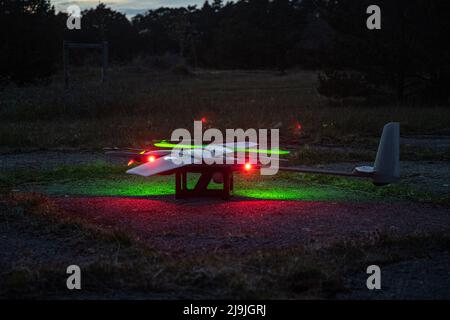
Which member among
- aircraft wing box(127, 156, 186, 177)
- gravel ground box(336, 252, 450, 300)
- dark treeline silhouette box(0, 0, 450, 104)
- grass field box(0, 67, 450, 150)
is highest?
dark treeline silhouette box(0, 0, 450, 104)

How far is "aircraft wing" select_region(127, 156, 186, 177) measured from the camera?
302 inches

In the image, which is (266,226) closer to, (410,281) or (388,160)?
(388,160)

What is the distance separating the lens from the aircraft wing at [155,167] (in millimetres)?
7668

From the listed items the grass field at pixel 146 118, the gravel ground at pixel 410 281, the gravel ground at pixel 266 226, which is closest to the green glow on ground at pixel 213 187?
the gravel ground at pixel 266 226

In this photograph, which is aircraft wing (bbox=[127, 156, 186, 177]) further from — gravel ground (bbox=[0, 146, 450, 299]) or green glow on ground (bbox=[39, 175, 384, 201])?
green glow on ground (bbox=[39, 175, 384, 201])

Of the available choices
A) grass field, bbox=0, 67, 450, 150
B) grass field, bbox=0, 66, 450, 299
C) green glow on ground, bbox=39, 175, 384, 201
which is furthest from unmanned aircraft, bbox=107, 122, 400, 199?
grass field, bbox=0, 67, 450, 150

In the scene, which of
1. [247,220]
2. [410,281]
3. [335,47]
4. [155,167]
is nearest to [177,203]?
[155,167]

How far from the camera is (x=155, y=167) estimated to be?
788 cm

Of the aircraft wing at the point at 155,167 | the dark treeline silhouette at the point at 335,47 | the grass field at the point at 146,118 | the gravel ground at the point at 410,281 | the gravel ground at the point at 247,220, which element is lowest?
the gravel ground at the point at 410,281

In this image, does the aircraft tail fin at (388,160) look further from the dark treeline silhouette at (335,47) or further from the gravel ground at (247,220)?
the dark treeline silhouette at (335,47)

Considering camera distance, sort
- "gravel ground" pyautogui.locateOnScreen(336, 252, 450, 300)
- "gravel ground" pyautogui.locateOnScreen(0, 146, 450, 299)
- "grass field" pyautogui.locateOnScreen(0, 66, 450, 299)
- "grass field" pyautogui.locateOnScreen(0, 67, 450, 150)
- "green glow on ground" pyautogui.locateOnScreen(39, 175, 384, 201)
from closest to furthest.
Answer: "gravel ground" pyautogui.locateOnScreen(336, 252, 450, 300) → "grass field" pyautogui.locateOnScreen(0, 66, 450, 299) → "gravel ground" pyautogui.locateOnScreen(0, 146, 450, 299) → "green glow on ground" pyautogui.locateOnScreen(39, 175, 384, 201) → "grass field" pyautogui.locateOnScreen(0, 67, 450, 150)

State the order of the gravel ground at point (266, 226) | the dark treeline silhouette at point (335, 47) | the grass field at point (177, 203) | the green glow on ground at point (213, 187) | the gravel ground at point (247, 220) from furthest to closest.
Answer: the dark treeline silhouette at point (335, 47) < the green glow on ground at point (213, 187) < the gravel ground at point (247, 220) < the gravel ground at point (266, 226) < the grass field at point (177, 203)

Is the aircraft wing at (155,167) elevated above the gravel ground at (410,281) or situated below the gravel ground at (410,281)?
above

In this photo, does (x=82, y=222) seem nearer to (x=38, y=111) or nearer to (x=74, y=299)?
(x=74, y=299)
